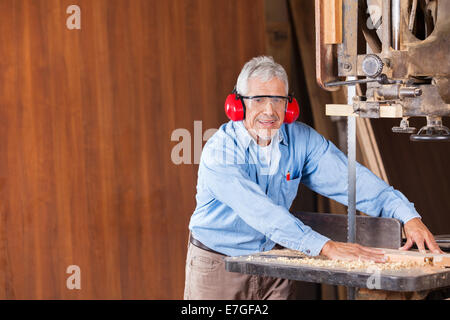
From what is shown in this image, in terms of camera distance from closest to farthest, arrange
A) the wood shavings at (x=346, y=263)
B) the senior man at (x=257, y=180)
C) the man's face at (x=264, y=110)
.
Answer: the wood shavings at (x=346, y=263) < the senior man at (x=257, y=180) < the man's face at (x=264, y=110)

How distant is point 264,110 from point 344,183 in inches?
19.0

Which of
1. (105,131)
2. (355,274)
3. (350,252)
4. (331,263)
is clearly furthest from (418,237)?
(105,131)

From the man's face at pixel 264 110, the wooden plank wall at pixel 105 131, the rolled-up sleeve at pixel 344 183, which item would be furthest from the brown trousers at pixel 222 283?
the wooden plank wall at pixel 105 131

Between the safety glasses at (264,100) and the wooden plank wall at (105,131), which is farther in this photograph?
the wooden plank wall at (105,131)

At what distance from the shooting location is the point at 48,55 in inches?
152

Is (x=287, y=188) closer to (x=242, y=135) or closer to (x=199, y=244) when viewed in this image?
(x=242, y=135)

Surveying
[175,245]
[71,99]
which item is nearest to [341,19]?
[71,99]

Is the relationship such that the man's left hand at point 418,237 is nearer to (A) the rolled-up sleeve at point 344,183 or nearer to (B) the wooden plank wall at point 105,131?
(A) the rolled-up sleeve at point 344,183

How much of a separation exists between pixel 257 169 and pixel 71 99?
1.30 meters

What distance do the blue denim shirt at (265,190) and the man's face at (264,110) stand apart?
50mm

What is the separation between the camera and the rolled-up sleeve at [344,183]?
120 inches

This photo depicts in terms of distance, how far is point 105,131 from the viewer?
4.06 metres

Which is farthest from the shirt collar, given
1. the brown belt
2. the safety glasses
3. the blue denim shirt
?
the brown belt

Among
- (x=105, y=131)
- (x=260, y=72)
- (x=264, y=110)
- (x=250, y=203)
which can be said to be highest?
(x=260, y=72)
